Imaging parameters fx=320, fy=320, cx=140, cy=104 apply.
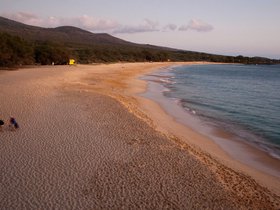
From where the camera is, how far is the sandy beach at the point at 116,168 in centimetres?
809

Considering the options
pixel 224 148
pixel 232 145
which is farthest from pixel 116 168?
pixel 232 145

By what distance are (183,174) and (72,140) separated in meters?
4.81

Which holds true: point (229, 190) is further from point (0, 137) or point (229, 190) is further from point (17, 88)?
point (17, 88)

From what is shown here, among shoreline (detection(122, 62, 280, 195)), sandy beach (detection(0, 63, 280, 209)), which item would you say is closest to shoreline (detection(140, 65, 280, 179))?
shoreline (detection(122, 62, 280, 195))

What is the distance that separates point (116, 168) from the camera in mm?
9914

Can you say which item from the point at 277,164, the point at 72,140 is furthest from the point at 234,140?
the point at 72,140

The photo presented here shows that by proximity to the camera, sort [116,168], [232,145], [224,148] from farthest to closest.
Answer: [232,145]
[224,148]
[116,168]

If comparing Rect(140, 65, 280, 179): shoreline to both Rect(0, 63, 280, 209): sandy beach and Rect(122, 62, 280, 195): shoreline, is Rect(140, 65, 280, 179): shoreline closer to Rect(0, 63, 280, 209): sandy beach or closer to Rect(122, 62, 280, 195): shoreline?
Rect(122, 62, 280, 195): shoreline

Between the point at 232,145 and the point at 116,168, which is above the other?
the point at 116,168

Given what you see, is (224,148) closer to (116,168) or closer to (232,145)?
(232,145)

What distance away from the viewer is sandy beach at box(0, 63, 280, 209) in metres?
8.09

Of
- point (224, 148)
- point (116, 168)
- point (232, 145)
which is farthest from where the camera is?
point (232, 145)

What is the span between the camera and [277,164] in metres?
12.4

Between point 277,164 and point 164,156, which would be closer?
point 164,156
